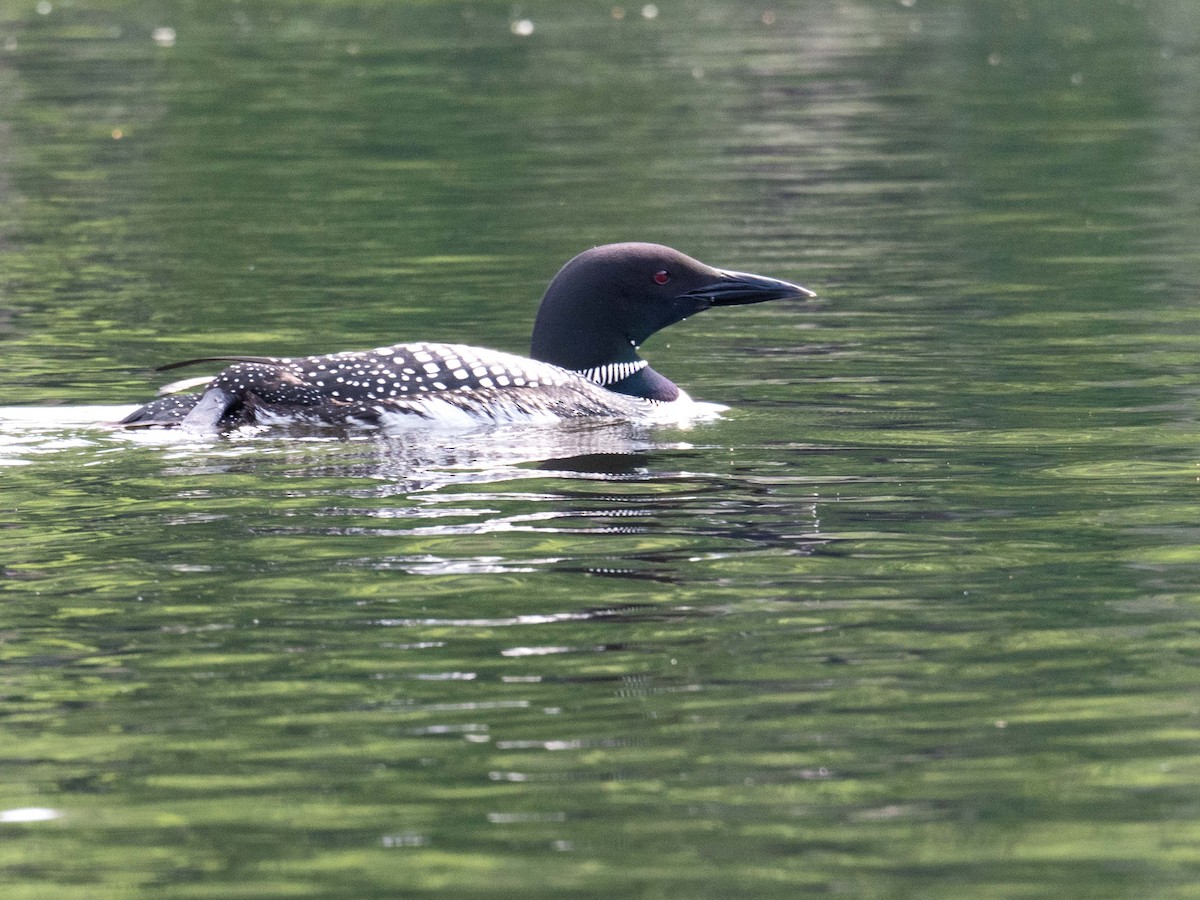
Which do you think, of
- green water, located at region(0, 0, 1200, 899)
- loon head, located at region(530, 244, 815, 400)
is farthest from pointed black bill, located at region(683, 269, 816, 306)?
green water, located at region(0, 0, 1200, 899)

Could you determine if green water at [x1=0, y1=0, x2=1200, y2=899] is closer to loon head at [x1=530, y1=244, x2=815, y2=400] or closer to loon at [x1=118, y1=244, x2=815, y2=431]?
loon at [x1=118, y1=244, x2=815, y2=431]

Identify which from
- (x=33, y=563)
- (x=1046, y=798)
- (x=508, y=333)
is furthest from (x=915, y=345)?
(x=1046, y=798)

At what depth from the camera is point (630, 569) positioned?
6184mm

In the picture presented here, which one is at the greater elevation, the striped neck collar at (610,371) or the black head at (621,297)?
the black head at (621,297)

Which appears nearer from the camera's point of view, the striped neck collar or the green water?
the green water

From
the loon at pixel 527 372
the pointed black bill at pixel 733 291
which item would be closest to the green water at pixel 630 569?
the loon at pixel 527 372

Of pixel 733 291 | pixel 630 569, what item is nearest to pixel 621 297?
pixel 733 291

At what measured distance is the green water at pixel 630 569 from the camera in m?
4.26

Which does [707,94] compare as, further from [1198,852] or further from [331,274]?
[1198,852]

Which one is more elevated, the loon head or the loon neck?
the loon head

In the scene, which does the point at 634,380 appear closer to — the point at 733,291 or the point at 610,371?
the point at 610,371

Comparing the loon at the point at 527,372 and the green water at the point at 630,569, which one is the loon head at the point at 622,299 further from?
the green water at the point at 630,569

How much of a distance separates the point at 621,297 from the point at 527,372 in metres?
0.88

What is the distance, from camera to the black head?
9359mm
